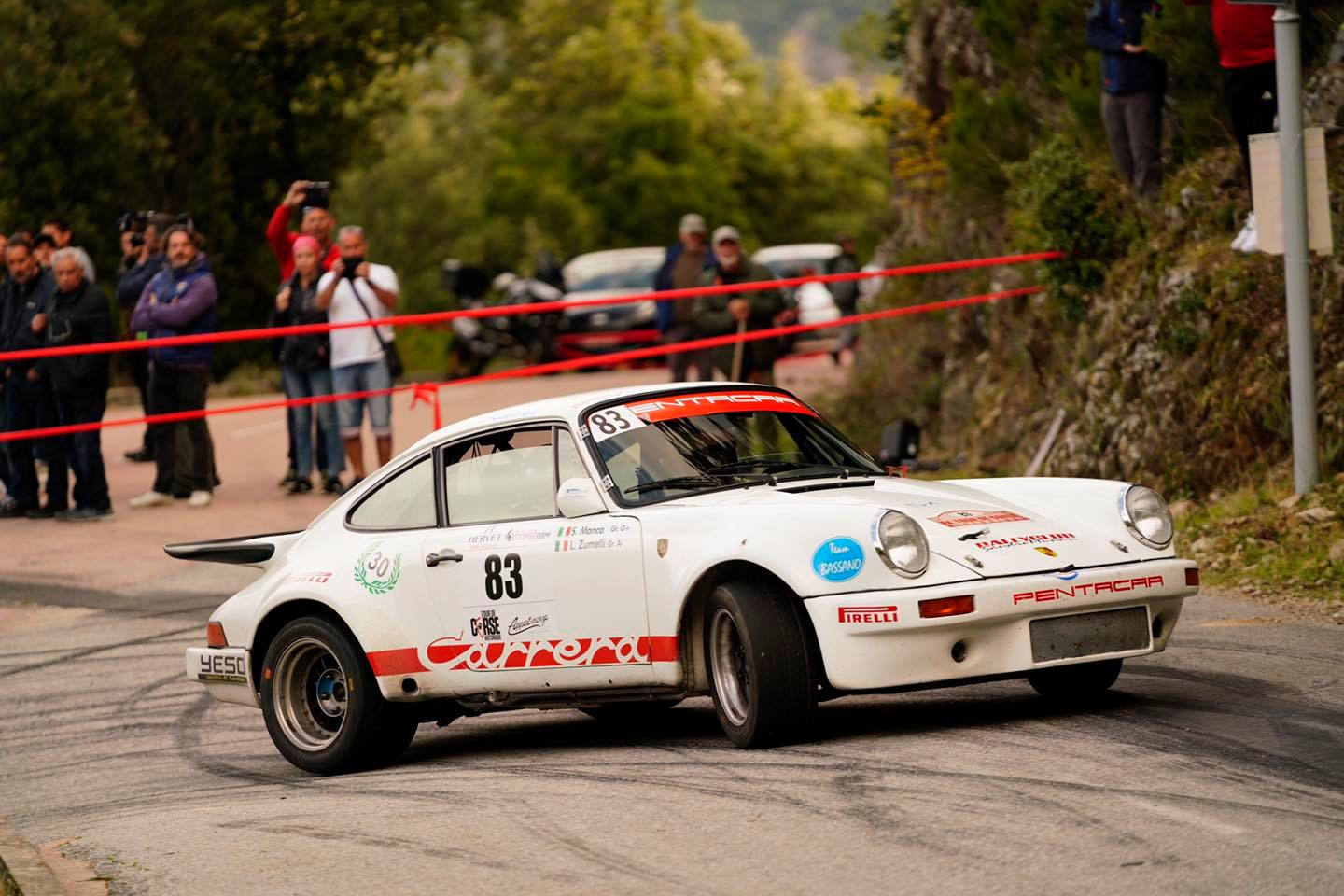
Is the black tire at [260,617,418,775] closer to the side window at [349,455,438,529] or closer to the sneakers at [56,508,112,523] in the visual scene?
the side window at [349,455,438,529]

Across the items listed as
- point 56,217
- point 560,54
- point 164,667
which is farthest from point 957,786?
point 560,54

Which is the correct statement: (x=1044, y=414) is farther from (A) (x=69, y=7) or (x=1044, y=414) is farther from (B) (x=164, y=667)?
(A) (x=69, y=7)

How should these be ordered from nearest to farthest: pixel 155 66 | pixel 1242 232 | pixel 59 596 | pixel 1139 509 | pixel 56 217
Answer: pixel 1139 509
pixel 1242 232
pixel 59 596
pixel 56 217
pixel 155 66

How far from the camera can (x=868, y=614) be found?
717cm

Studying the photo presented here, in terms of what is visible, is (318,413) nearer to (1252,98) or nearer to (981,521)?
(1252,98)

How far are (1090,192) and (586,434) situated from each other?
745 cm

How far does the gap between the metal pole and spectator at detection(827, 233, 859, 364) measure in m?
15.3

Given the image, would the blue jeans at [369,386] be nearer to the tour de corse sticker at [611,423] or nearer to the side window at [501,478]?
Answer: the side window at [501,478]

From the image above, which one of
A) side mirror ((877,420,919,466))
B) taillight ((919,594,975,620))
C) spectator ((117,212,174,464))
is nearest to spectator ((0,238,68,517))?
spectator ((117,212,174,464))

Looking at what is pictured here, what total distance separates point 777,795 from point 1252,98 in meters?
7.70

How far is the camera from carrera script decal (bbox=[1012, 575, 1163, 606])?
731 centimetres

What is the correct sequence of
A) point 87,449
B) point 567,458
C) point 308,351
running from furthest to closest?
point 308,351
point 87,449
point 567,458

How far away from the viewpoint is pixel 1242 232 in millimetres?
12797

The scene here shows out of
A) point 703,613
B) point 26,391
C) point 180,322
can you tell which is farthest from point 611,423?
point 26,391
